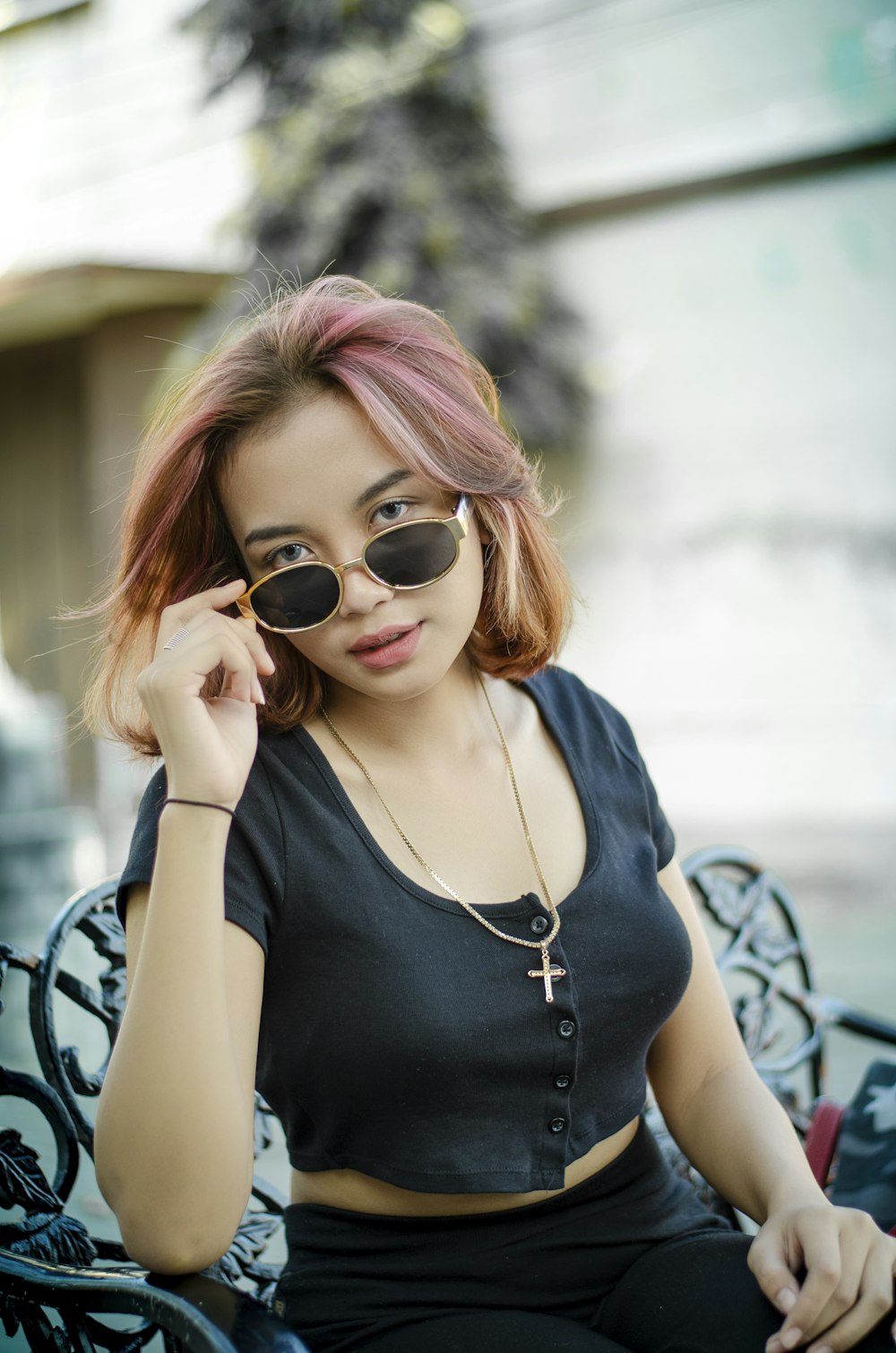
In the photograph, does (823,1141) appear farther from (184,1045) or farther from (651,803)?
(184,1045)

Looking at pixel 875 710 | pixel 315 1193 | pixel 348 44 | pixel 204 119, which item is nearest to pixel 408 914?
pixel 315 1193

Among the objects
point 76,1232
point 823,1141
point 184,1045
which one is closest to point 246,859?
point 184,1045

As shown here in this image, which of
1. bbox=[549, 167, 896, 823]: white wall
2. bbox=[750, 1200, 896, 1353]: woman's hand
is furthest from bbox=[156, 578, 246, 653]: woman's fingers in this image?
bbox=[549, 167, 896, 823]: white wall

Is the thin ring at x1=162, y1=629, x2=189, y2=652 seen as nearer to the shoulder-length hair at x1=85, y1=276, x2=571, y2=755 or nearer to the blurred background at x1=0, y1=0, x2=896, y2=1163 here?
the shoulder-length hair at x1=85, y1=276, x2=571, y2=755

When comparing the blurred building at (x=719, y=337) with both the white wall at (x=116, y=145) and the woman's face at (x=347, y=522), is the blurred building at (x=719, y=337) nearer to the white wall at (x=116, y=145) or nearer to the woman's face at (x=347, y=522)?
the white wall at (x=116, y=145)

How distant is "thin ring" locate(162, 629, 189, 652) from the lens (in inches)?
62.1

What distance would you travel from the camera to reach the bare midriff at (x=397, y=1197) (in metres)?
1.61

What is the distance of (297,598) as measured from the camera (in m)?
1.64

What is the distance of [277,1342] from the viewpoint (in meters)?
1.29

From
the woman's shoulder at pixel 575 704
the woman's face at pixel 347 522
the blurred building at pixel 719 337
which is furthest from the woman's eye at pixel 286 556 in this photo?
the blurred building at pixel 719 337

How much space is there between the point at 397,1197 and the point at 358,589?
0.80 m

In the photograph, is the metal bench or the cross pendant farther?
the cross pendant

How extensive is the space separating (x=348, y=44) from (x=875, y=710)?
5.04m

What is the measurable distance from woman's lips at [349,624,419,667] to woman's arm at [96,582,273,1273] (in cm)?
27
